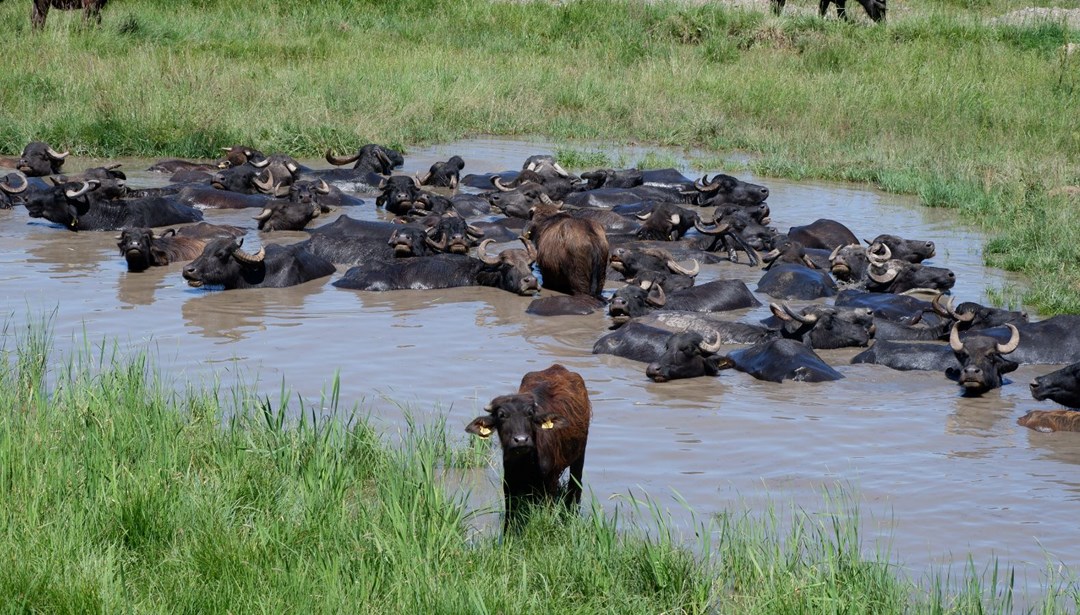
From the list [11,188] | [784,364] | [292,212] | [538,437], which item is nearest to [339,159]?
[292,212]

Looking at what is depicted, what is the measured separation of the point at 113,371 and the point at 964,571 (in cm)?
386

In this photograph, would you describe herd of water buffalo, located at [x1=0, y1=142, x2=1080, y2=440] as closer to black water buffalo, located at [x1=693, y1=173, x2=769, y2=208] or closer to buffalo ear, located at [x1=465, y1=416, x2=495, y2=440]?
black water buffalo, located at [x1=693, y1=173, x2=769, y2=208]

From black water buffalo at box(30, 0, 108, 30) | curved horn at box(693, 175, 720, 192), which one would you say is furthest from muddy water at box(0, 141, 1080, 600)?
black water buffalo at box(30, 0, 108, 30)

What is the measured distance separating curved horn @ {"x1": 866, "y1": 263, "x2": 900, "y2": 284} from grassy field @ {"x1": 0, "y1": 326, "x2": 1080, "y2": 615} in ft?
16.5

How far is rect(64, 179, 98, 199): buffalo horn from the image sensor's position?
11.6m

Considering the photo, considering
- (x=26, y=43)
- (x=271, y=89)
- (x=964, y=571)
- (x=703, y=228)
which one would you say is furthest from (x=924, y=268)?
(x=26, y=43)

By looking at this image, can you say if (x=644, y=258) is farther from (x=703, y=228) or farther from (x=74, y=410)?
(x=74, y=410)

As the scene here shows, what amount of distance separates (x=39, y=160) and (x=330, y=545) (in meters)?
10.8

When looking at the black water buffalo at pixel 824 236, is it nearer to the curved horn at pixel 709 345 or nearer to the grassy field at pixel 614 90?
the grassy field at pixel 614 90

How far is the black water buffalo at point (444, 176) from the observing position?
1437 cm

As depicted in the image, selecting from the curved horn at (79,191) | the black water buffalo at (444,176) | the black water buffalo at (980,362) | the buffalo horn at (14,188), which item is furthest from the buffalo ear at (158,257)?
the black water buffalo at (980,362)

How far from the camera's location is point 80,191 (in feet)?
37.9

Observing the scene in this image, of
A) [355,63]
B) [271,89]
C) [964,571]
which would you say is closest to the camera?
[964,571]

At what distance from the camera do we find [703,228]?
11.7 m
